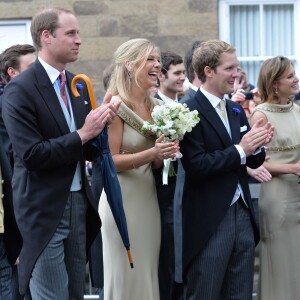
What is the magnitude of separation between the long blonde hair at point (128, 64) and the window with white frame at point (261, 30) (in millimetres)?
6504

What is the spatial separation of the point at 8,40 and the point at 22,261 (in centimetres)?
755

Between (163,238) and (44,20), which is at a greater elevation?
(44,20)

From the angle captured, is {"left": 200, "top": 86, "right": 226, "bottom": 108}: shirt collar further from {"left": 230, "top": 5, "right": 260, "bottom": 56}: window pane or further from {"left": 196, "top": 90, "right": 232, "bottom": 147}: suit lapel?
{"left": 230, "top": 5, "right": 260, "bottom": 56}: window pane

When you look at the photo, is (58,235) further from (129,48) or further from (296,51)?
(296,51)

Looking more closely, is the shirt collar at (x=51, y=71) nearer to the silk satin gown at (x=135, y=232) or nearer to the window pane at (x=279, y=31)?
the silk satin gown at (x=135, y=232)

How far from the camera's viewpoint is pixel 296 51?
12.7 metres

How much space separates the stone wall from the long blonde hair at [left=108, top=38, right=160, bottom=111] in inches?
235


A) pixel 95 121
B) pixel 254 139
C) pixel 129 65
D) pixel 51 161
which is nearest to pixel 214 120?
pixel 254 139

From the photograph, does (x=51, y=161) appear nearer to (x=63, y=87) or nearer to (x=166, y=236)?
(x=63, y=87)

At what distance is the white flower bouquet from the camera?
19.4ft

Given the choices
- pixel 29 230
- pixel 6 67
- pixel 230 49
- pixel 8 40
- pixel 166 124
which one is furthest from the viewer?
pixel 8 40

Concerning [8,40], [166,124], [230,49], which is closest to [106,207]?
[166,124]

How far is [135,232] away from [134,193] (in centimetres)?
27

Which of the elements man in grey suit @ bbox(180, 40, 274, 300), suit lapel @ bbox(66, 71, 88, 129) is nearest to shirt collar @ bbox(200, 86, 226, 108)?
man in grey suit @ bbox(180, 40, 274, 300)
